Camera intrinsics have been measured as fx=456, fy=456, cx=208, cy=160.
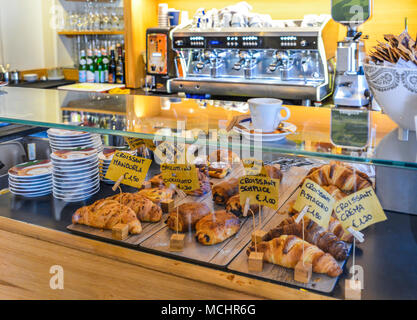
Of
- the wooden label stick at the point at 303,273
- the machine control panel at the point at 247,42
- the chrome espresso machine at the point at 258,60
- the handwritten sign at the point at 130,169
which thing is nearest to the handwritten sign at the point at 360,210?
the wooden label stick at the point at 303,273

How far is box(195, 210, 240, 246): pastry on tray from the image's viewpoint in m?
1.13

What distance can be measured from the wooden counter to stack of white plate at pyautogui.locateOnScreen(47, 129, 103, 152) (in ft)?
1.05

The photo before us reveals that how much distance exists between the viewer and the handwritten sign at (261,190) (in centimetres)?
103

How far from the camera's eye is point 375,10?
11.8 feet

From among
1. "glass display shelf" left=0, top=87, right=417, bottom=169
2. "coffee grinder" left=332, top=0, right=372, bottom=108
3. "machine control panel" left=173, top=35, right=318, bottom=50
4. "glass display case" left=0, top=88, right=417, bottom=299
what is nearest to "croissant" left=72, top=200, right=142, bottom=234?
"glass display case" left=0, top=88, right=417, bottom=299

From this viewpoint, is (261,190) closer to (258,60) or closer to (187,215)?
(187,215)

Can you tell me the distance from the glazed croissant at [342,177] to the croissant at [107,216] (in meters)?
0.52

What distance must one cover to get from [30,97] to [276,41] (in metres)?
2.00

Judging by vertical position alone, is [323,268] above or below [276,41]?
below

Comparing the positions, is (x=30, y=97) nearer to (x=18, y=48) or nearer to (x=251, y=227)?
(x=251, y=227)

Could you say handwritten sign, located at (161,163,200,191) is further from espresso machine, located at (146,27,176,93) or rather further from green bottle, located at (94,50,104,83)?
green bottle, located at (94,50,104,83)
